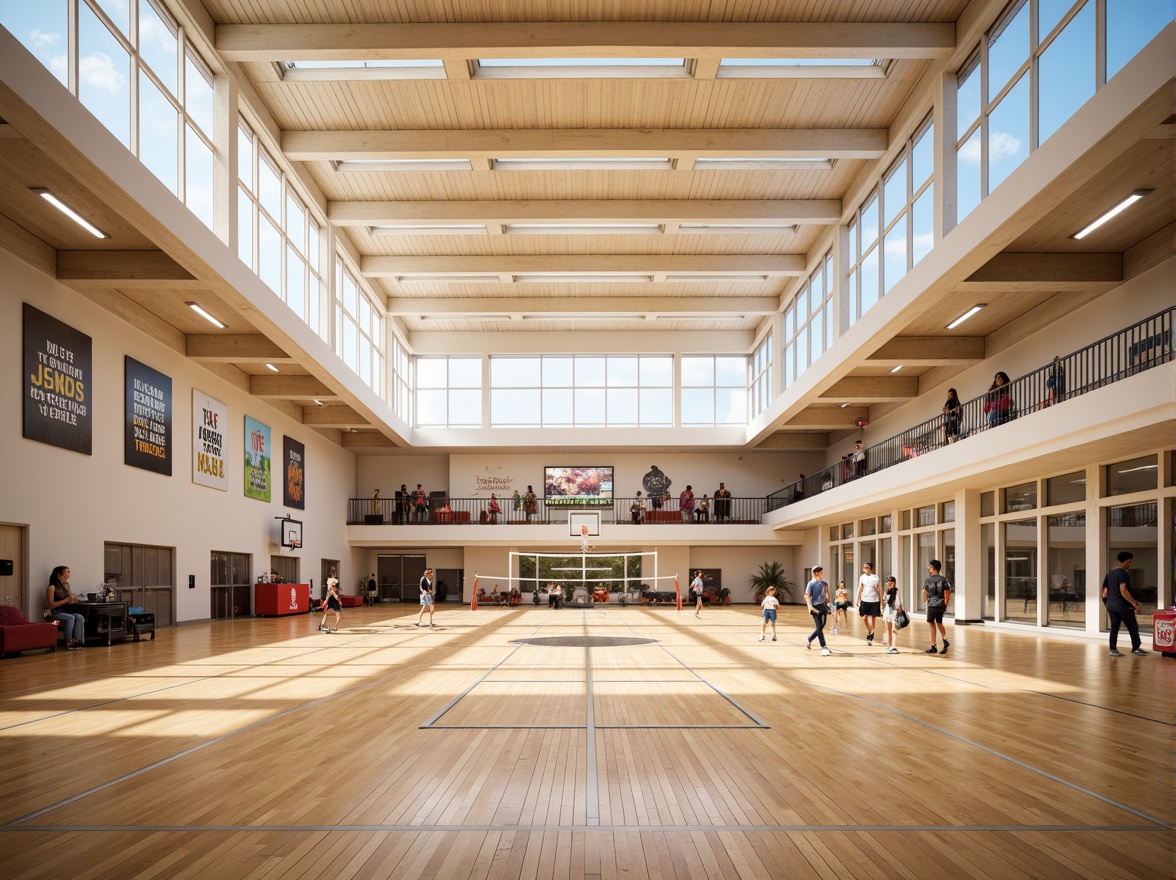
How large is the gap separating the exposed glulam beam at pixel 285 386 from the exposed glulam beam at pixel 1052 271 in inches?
804

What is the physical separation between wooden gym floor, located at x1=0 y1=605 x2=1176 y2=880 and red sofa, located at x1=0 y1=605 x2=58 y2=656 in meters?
1.54

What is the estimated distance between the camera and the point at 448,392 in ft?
147

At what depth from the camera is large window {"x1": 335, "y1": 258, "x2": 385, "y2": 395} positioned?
31516mm

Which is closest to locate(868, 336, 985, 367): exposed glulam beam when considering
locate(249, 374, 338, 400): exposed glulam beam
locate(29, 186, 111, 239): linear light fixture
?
locate(249, 374, 338, 400): exposed glulam beam

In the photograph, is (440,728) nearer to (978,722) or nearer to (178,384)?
(978,722)

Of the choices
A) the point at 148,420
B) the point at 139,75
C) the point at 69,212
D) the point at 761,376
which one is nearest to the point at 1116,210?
the point at 139,75

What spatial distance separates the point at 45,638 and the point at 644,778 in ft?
47.5

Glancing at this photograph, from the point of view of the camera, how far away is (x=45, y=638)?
56.5ft

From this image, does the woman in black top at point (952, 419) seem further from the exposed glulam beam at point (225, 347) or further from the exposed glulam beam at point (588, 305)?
the exposed glulam beam at point (225, 347)

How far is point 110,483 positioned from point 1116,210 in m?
21.7

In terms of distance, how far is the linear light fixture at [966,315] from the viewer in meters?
22.7

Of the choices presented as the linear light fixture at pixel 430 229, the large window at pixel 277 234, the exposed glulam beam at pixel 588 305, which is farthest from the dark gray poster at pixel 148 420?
the exposed glulam beam at pixel 588 305

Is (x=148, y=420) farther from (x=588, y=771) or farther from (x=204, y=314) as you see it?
(x=588, y=771)

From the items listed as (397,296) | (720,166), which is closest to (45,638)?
(720,166)
